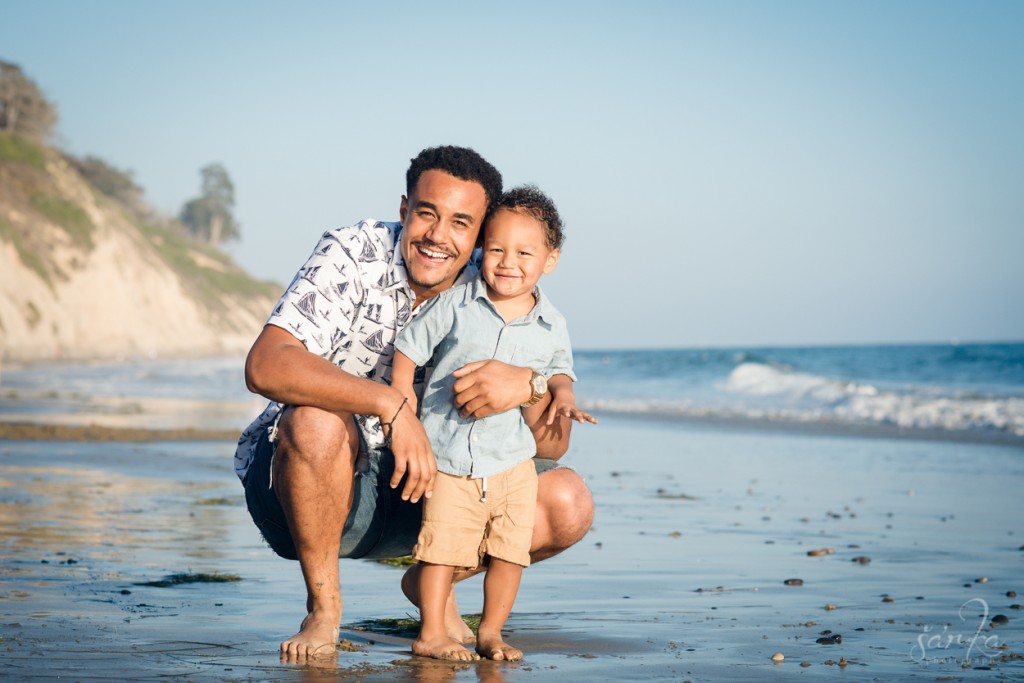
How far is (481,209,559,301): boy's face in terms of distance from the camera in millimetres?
3574

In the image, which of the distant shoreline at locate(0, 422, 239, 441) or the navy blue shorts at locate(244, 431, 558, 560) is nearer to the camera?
the navy blue shorts at locate(244, 431, 558, 560)

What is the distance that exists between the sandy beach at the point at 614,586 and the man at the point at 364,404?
34 cm

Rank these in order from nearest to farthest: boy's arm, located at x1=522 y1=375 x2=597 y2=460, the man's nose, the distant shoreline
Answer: boy's arm, located at x1=522 y1=375 x2=597 y2=460, the man's nose, the distant shoreline

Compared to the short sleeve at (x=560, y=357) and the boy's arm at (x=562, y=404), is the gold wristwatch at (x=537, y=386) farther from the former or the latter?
the short sleeve at (x=560, y=357)

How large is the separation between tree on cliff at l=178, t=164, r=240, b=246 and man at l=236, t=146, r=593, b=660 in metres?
101

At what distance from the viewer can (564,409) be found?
139 inches

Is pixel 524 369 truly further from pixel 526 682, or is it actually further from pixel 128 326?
pixel 128 326

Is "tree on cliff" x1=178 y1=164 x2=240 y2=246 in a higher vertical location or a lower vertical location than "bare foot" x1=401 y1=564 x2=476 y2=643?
higher

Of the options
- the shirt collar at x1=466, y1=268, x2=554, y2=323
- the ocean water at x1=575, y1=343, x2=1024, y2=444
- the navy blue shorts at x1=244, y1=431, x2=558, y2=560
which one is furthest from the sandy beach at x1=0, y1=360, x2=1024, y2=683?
the ocean water at x1=575, y1=343, x2=1024, y2=444

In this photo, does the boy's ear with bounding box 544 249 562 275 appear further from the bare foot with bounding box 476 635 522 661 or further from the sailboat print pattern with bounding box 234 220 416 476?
the bare foot with bounding box 476 635 522 661

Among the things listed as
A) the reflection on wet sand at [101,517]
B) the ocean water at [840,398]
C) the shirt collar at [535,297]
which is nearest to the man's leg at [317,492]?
the shirt collar at [535,297]

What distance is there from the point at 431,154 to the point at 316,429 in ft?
3.55

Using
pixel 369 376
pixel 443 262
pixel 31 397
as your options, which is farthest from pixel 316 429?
pixel 31 397

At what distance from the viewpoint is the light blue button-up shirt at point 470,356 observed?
3443 millimetres
